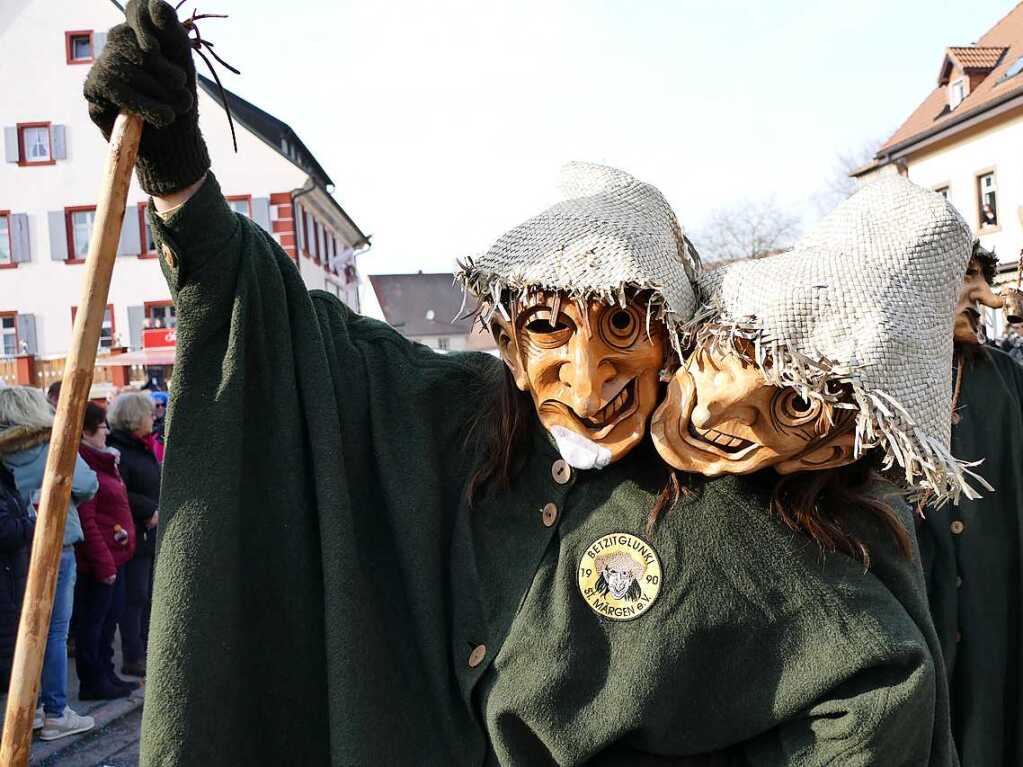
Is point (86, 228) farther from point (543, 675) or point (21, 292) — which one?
point (543, 675)

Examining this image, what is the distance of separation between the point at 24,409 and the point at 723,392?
423 cm

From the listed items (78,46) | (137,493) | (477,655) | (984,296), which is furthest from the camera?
(78,46)

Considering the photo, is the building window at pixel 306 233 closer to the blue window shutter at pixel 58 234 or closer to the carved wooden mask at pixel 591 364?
the blue window shutter at pixel 58 234

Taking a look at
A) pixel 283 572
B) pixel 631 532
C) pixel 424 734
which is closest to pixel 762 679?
pixel 631 532

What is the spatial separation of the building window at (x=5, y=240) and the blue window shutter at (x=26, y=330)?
1426mm

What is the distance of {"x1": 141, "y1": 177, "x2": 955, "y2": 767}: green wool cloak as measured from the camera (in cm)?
181

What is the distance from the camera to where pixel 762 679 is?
1.84m

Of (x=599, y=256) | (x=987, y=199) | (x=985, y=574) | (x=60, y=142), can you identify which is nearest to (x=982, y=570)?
(x=985, y=574)

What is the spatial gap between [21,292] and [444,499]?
25.1 meters

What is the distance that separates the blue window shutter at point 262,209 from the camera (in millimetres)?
24422

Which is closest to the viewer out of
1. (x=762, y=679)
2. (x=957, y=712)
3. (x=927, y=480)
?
(x=927, y=480)

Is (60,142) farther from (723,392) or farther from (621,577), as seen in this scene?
(723,392)

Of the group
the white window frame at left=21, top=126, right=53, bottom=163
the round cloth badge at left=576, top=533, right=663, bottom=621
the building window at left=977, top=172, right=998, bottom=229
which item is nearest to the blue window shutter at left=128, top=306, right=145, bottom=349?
the white window frame at left=21, top=126, right=53, bottom=163

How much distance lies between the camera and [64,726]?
498cm
